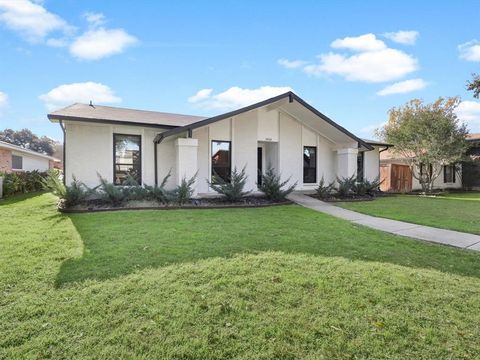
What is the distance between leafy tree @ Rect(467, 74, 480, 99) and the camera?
1130 centimetres

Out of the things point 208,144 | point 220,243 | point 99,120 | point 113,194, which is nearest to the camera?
point 220,243

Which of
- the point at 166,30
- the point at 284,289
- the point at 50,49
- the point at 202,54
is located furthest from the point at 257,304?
the point at 50,49

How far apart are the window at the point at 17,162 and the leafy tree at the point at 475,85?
1151 inches

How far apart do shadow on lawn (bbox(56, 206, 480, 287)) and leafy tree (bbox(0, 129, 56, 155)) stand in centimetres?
6039

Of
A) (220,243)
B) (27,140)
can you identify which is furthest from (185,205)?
(27,140)

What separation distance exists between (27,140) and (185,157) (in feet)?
198

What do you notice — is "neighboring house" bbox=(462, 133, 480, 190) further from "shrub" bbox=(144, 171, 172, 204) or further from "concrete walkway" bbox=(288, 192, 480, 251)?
"shrub" bbox=(144, 171, 172, 204)

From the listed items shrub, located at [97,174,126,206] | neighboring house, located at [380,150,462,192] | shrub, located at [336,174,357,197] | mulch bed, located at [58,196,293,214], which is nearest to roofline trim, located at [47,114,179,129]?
shrub, located at [97,174,126,206]

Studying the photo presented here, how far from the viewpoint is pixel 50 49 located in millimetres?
13711

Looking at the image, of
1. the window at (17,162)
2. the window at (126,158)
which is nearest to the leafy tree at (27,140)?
the window at (17,162)

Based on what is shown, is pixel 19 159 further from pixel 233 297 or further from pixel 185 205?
pixel 233 297

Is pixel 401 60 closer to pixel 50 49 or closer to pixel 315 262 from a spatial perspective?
pixel 315 262

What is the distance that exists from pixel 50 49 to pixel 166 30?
20.2 ft

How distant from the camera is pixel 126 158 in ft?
39.0
